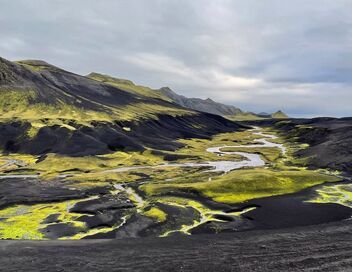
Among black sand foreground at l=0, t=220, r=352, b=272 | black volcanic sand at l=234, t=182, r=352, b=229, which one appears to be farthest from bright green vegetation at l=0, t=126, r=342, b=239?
black sand foreground at l=0, t=220, r=352, b=272

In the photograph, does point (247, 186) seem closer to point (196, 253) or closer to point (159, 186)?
point (159, 186)

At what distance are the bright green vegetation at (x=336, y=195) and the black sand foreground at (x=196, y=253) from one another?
22.4 m

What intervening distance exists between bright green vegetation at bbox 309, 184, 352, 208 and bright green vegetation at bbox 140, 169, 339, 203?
17.5ft

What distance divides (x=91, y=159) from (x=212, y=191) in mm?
79260

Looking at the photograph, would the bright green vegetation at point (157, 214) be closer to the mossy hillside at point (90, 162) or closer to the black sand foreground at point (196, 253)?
the black sand foreground at point (196, 253)

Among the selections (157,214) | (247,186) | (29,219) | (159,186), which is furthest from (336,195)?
(29,219)

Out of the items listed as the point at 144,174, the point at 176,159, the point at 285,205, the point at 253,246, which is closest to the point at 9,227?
the point at 253,246

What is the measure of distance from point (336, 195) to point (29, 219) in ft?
216

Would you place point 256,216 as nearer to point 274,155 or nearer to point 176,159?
point 176,159

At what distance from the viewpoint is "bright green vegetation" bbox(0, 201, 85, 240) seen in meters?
66.1

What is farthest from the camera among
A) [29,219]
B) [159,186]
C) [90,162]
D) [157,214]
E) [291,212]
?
[90,162]

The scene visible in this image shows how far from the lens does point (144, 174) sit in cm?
13312

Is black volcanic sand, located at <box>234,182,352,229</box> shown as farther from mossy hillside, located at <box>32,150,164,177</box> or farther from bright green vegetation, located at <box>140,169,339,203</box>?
mossy hillside, located at <box>32,150,164,177</box>

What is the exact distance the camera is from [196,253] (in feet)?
176
